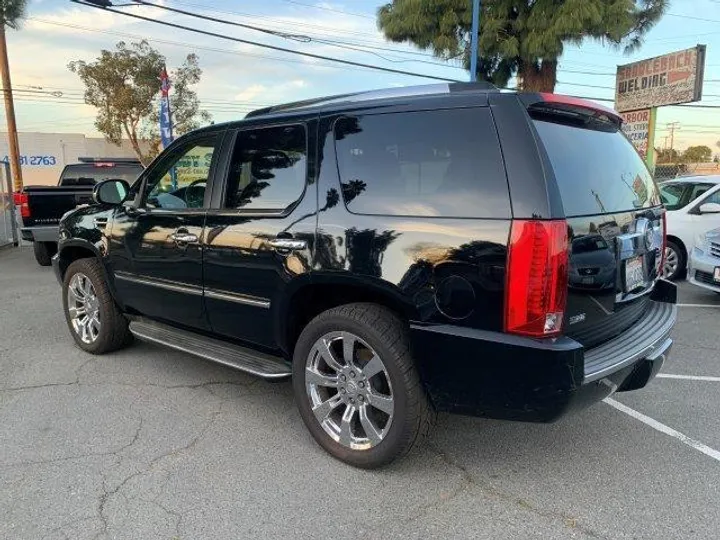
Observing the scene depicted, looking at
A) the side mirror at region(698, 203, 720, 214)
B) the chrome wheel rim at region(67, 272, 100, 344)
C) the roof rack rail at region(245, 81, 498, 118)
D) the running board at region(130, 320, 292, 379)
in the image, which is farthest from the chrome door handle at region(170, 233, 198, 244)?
the side mirror at region(698, 203, 720, 214)

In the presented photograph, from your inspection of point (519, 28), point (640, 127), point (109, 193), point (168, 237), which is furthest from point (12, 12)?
point (640, 127)

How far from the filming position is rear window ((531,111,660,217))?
112 inches

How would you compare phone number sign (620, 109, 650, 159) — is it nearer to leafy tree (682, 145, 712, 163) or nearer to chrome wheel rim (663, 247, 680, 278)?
chrome wheel rim (663, 247, 680, 278)

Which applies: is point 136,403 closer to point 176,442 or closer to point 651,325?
point 176,442

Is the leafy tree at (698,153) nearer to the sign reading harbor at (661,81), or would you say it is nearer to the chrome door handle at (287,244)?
the sign reading harbor at (661,81)

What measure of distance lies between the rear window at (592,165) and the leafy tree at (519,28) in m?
12.5

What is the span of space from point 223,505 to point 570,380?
69.2 inches

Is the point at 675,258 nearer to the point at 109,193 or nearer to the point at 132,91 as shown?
the point at 109,193

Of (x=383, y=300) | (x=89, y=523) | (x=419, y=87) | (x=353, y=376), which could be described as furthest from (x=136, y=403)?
(x=419, y=87)

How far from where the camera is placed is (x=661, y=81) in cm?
1521

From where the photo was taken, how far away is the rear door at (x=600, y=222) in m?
2.79

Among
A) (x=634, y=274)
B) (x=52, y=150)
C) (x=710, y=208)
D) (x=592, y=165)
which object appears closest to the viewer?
(x=592, y=165)

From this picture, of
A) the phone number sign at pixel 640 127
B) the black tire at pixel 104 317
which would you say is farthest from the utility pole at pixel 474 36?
the black tire at pixel 104 317

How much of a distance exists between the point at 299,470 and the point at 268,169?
5.92 ft
